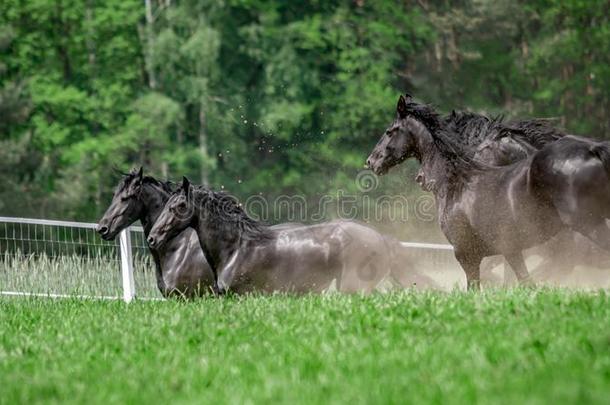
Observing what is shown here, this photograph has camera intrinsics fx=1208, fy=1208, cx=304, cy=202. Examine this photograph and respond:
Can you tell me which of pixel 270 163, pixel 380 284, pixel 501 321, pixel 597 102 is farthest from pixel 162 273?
pixel 597 102

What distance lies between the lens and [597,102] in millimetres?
42156

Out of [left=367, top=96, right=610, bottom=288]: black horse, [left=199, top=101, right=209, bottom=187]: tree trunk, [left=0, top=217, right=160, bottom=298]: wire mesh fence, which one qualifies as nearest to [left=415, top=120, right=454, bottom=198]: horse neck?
[left=367, top=96, right=610, bottom=288]: black horse

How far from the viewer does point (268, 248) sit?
551 inches

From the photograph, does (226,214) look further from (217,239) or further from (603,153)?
(603,153)

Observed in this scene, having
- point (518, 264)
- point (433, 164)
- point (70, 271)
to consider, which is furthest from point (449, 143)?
point (70, 271)

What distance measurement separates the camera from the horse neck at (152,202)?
15.4m

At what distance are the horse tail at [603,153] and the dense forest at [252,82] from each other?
2764cm

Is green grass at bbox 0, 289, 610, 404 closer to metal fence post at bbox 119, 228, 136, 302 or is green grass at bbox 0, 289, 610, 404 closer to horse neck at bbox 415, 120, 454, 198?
horse neck at bbox 415, 120, 454, 198

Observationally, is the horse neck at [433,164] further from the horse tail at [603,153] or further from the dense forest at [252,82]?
the dense forest at [252,82]

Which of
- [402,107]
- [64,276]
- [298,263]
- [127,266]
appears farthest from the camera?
[64,276]

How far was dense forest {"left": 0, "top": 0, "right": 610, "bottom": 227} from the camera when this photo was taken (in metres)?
39.9

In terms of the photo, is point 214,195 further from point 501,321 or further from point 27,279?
point 501,321

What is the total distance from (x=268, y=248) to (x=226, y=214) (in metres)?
0.65

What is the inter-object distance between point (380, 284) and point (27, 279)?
513 cm
